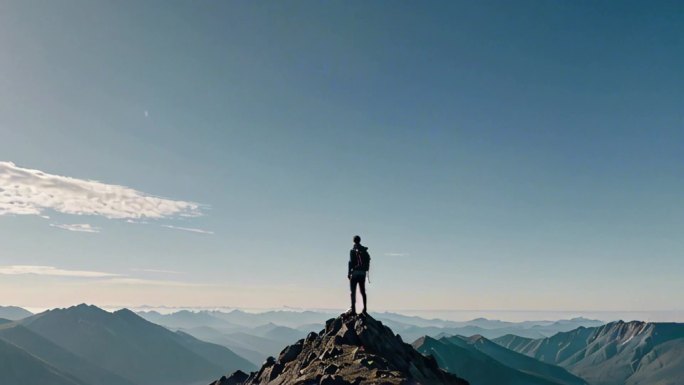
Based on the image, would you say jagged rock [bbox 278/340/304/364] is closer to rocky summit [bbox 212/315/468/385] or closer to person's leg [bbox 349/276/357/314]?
rocky summit [bbox 212/315/468/385]

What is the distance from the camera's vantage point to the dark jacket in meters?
52.4

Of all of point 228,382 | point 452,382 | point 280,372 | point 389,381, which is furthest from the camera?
point 228,382

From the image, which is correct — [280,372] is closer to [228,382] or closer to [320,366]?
[320,366]

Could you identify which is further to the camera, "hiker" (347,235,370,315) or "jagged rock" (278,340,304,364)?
"jagged rock" (278,340,304,364)

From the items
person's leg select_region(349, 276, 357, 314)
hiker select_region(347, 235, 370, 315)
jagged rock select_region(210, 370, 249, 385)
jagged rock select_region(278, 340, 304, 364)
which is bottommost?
jagged rock select_region(210, 370, 249, 385)

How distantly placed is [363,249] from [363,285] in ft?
14.3

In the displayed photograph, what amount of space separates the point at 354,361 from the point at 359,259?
1060cm

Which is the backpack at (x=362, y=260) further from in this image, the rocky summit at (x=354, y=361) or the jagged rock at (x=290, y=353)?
the jagged rock at (x=290, y=353)

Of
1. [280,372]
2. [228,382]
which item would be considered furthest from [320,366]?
[228,382]

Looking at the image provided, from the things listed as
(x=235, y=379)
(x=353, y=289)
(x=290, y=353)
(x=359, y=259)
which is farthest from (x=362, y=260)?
(x=235, y=379)

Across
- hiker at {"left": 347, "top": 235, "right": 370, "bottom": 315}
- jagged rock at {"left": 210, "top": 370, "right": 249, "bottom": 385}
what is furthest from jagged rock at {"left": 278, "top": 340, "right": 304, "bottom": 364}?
jagged rock at {"left": 210, "top": 370, "right": 249, "bottom": 385}

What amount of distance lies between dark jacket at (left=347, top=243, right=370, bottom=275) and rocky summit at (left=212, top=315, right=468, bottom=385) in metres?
8.71

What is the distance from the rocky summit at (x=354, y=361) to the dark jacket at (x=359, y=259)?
871 cm

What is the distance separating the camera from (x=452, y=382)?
60.8 meters
